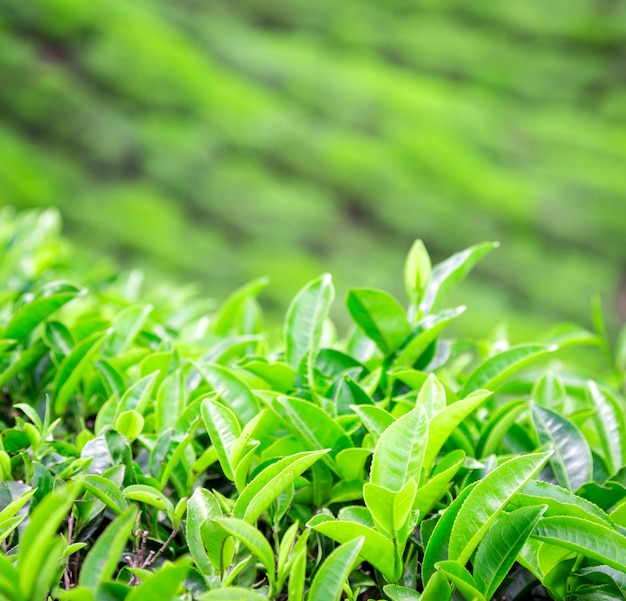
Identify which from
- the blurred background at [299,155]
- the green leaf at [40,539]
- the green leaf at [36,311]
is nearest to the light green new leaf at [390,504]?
the green leaf at [40,539]

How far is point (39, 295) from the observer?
87cm

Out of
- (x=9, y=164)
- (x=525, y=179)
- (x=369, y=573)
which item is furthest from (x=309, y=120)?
(x=369, y=573)

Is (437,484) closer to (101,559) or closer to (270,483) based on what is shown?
(270,483)

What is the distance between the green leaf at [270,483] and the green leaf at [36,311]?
0.35 m

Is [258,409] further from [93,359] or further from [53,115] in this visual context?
[53,115]

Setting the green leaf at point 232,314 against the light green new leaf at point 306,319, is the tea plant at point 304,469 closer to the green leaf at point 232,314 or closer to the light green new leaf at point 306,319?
the light green new leaf at point 306,319

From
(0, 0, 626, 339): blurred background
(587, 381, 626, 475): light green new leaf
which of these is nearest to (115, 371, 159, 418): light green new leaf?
(587, 381, 626, 475): light green new leaf

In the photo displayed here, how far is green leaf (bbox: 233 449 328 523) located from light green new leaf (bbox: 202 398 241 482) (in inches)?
1.7

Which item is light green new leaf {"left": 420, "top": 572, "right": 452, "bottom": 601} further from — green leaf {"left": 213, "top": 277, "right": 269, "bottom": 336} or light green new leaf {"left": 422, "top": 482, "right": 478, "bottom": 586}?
green leaf {"left": 213, "top": 277, "right": 269, "bottom": 336}

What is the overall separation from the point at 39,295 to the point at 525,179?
373cm

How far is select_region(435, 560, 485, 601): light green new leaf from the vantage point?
525 millimetres

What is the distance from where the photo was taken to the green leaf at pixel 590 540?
0.54 m

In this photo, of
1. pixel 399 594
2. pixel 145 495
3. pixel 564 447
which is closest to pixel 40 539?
pixel 145 495

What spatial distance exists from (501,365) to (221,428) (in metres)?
0.31
